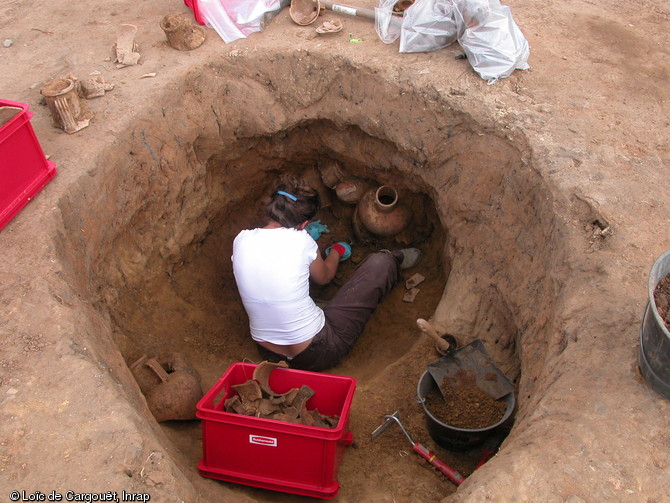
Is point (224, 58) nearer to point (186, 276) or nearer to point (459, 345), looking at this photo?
point (186, 276)

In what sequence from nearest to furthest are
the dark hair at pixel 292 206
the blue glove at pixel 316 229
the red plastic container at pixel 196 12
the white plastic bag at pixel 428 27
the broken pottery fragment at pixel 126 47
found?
1. the dark hair at pixel 292 206
2. the white plastic bag at pixel 428 27
3. the broken pottery fragment at pixel 126 47
4. the red plastic container at pixel 196 12
5. the blue glove at pixel 316 229

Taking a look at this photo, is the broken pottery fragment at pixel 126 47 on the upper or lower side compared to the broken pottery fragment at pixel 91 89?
upper

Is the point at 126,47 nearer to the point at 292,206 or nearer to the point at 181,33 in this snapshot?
the point at 181,33

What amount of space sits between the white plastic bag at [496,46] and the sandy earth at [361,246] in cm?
12

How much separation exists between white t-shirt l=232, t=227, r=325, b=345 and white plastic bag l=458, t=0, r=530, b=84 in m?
1.87

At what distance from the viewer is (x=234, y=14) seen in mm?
4871

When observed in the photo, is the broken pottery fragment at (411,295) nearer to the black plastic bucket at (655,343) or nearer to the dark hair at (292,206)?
the dark hair at (292,206)

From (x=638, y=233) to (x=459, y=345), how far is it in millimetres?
1350

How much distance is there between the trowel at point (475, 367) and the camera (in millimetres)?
3352

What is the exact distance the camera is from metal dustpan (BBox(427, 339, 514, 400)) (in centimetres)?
335

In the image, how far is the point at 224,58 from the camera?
4.60 meters

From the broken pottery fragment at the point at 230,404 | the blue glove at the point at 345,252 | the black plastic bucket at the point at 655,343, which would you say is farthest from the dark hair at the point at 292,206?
the black plastic bucket at the point at 655,343

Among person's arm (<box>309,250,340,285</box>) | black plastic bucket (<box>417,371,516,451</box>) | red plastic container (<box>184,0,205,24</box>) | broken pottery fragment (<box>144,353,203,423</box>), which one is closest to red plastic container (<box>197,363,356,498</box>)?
broken pottery fragment (<box>144,353,203,423</box>)

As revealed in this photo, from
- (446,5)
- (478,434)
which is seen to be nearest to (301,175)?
(446,5)
